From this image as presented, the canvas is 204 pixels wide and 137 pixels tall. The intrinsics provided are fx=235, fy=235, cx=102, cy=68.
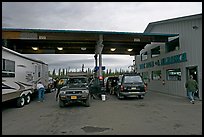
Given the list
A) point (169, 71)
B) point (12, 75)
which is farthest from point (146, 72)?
point (12, 75)

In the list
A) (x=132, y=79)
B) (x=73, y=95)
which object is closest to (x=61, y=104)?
(x=73, y=95)

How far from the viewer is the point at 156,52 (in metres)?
26.2

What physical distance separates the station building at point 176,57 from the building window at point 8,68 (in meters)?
12.3

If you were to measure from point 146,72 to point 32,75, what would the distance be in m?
17.2

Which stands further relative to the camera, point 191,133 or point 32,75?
point 32,75

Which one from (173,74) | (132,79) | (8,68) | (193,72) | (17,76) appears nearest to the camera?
(8,68)

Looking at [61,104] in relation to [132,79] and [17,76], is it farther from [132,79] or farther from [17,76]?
[132,79]

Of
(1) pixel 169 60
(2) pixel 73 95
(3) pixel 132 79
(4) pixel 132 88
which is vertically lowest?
(2) pixel 73 95

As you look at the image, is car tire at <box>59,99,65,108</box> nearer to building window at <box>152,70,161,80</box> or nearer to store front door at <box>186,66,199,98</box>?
store front door at <box>186,66,199,98</box>

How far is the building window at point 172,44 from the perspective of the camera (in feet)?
67.3

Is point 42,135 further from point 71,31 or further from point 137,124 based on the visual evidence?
point 71,31

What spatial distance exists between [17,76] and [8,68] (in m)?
1.48

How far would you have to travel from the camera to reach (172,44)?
71.7 feet

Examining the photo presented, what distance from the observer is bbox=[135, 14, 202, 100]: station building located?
17219mm
